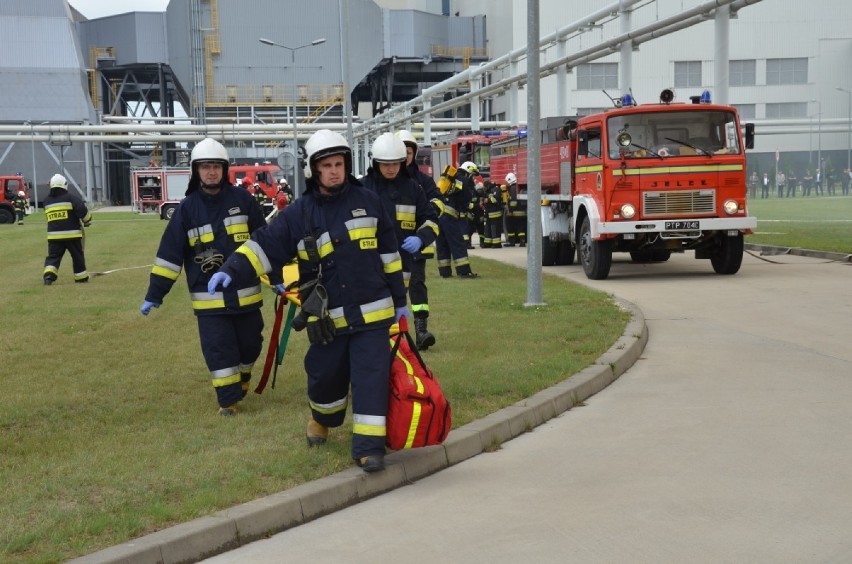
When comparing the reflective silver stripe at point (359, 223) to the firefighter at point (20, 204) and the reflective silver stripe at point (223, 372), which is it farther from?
the firefighter at point (20, 204)

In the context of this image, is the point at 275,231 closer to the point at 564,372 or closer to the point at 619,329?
the point at 564,372

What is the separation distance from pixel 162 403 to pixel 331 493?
9.81 feet

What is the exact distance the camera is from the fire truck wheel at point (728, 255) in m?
18.6

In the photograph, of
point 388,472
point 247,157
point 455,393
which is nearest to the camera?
point 388,472

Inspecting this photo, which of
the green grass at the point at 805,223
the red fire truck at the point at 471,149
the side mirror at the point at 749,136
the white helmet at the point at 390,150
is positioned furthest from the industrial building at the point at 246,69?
the white helmet at the point at 390,150

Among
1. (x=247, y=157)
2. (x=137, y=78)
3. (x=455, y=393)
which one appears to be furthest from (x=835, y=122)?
(x=137, y=78)

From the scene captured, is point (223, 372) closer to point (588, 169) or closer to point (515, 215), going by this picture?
point (588, 169)

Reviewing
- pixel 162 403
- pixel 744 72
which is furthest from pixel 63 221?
pixel 744 72

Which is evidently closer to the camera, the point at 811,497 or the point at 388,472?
the point at 811,497

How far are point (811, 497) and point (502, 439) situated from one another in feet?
6.79

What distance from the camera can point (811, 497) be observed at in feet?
19.0

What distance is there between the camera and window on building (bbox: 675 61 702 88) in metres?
54.4

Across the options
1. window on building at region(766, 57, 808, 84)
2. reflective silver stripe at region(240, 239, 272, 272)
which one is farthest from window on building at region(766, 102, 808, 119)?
reflective silver stripe at region(240, 239, 272, 272)

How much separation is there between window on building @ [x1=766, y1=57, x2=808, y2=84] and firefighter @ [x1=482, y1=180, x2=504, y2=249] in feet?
67.8
